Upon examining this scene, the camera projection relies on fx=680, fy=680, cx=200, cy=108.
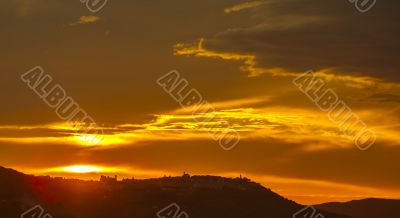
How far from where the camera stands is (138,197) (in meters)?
163

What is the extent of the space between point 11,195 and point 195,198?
44763 millimetres

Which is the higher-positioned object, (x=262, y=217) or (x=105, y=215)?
(x=262, y=217)

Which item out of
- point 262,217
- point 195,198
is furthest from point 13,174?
point 262,217

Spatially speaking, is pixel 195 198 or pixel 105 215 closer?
pixel 105 215

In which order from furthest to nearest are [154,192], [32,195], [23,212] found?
1. [154,192]
2. [32,195]
3. [23,212]

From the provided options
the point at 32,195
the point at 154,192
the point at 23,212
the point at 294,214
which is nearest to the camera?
the point at 23,212

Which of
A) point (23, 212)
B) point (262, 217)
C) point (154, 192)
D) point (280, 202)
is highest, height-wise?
point (280, 202)

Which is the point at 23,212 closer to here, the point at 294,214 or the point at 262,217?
the point at 262,217

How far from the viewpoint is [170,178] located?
181875 mm

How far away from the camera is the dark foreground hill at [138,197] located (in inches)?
6019

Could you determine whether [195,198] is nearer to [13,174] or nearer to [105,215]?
[105,215]

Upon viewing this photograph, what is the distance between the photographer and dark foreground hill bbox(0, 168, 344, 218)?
153 metres

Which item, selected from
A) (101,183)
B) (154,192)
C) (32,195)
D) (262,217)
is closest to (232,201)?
(262,217)

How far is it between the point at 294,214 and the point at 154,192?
38.5m
